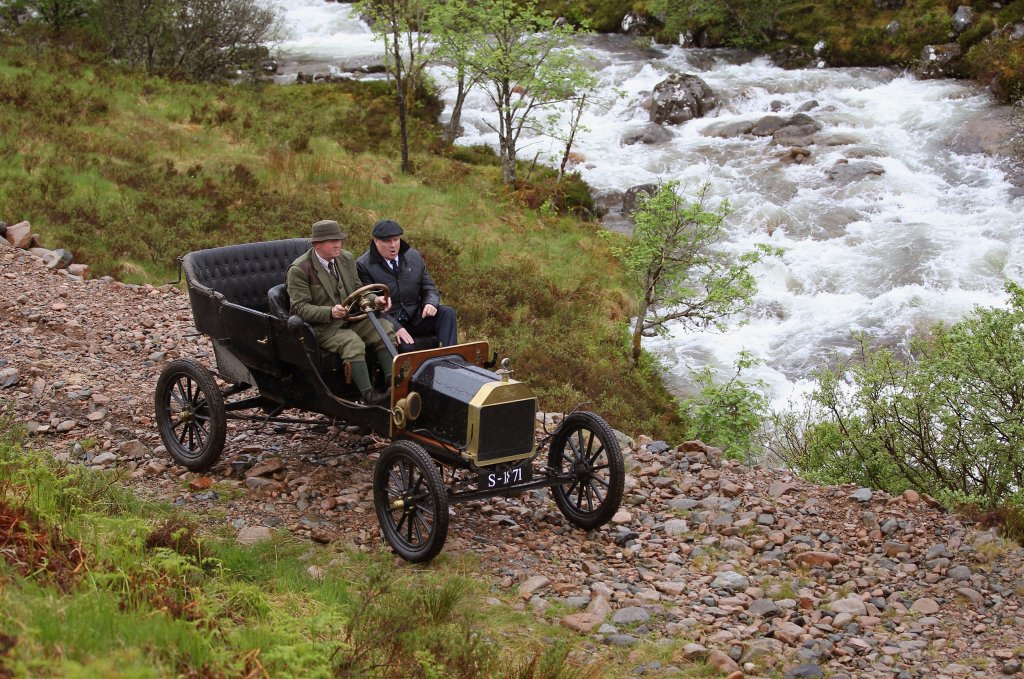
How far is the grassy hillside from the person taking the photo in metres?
14.0

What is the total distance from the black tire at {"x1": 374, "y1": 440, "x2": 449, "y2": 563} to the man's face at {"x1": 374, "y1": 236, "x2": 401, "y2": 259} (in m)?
2.01

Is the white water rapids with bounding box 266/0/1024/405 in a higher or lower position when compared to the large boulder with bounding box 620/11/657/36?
lower

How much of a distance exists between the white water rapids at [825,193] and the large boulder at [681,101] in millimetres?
473

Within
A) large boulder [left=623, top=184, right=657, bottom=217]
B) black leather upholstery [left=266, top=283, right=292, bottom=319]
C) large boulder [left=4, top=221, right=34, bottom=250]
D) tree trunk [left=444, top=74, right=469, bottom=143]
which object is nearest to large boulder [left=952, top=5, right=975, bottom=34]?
large boulder [left=623, top=184, right=657, bottom=217]

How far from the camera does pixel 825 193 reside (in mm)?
22188

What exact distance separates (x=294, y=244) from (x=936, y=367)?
6.31 meters

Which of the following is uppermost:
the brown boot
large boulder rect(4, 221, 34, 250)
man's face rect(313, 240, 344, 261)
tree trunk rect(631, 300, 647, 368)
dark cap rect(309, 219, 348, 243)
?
dark cap rect(309, 219, 348, 243)

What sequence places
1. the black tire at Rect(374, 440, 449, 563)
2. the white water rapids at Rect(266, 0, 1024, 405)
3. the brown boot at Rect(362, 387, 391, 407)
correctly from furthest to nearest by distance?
the white water rapids at Rect(266, 0, 1024, 405)
the brown boot at Rect(362, 387, 391, 407)
the black tire at Rect(374, 440, 449, 563)

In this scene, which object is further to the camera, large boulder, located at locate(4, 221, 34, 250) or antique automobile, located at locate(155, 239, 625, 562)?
large boulder, located at locate(4, 221, 34, 250)

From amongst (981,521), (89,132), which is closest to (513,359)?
(981,521)

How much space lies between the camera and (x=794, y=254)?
64.6 ft

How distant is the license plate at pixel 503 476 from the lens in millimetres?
6766

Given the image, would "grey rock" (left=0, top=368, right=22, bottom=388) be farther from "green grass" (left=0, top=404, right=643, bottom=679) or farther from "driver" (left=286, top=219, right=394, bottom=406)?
"driver" (left=286, top=219, right=394, bottom=406)

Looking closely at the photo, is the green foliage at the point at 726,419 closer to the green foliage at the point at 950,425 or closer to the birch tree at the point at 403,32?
the green foliage at the point at 950,425
